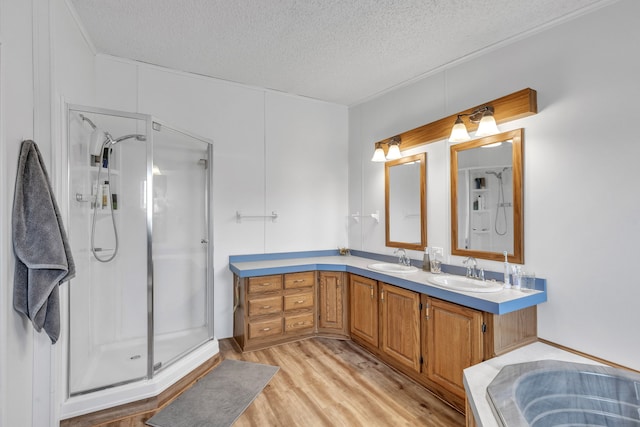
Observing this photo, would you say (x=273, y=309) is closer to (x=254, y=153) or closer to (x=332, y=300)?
(x=332, y=300)

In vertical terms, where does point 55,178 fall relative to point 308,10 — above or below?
below

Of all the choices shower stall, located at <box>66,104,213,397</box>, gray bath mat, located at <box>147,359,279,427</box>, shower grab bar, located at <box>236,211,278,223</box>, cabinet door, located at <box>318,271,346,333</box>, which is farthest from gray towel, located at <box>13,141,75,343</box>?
cabinet door, located at <box>318,271,346,333</box>

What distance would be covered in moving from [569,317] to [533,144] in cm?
117

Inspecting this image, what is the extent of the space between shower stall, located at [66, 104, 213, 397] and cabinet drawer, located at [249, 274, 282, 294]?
461mm

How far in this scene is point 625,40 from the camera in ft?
5.86

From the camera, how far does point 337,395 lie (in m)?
2.30

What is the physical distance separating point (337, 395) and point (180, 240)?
75.5 inches

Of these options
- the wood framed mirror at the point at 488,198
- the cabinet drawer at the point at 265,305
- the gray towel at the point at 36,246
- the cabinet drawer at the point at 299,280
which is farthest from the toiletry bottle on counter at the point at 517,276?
the gray towel at the point at 36,246

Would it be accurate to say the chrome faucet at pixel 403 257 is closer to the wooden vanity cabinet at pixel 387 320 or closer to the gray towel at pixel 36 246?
the wooden vanity cabinet at pixel 387 320

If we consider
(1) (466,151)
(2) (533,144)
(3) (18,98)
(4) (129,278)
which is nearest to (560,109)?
(2) (533,144)

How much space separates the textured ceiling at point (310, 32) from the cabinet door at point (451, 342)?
6.56 ft

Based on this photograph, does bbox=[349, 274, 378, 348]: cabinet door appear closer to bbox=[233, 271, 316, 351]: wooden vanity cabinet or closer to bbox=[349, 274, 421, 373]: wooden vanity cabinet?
bbox=[349, 274, 421, 373]: wooden vanity cabinet

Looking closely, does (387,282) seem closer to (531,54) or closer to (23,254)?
(531,54)

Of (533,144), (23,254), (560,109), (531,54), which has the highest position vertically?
(531,54)
